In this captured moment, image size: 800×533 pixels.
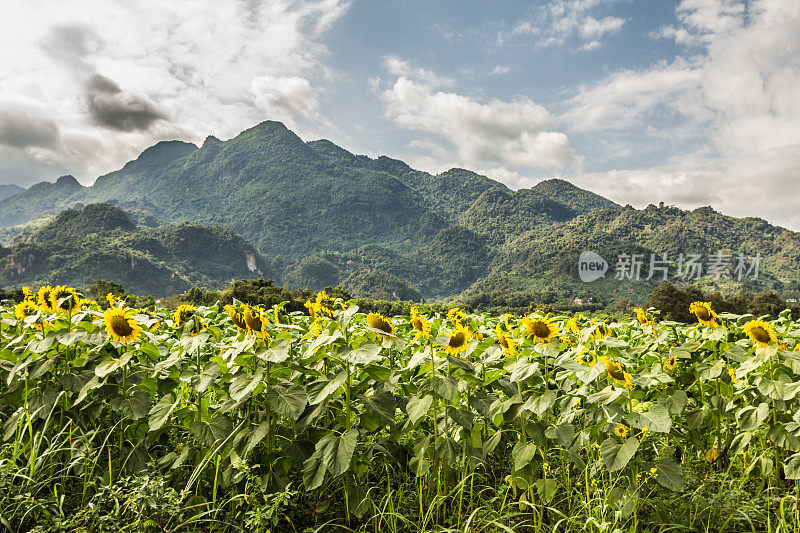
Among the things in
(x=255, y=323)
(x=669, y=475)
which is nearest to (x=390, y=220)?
(x=255, y=323)

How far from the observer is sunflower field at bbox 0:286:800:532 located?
1762 mm

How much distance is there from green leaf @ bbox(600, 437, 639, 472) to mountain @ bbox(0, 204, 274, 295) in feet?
262

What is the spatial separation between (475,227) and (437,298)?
3690 centimetres

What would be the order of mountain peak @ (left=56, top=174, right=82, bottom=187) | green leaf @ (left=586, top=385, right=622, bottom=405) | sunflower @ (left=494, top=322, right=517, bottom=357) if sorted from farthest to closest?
mountain peak @ (left=56, top=174, right=82, bottom=187)
sunflower @ (left=494, top=322, right=517, bottom=357)
green leaf @ (left=586, top=385, right=622, bottom=405)

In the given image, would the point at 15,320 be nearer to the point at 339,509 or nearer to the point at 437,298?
the point at 339,509

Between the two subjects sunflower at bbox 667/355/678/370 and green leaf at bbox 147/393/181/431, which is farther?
sunflower at bbox 667/355/678/370

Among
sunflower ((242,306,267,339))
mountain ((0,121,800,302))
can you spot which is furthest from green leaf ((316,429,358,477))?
mountain ((0,121,800,302))

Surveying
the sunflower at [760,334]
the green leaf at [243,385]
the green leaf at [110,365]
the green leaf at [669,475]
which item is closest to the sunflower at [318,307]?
the green leaf at [243,385]

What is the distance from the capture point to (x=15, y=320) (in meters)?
2.31

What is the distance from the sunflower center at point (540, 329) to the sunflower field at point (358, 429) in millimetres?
12

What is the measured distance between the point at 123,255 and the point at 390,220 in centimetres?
7788

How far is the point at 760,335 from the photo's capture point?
6.67 ft

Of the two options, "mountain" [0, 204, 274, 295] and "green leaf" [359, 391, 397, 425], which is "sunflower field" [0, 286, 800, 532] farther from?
"mountain" [0, 204, 274, 295]

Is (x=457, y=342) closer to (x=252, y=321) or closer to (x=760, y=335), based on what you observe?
(x=252, y=321)
